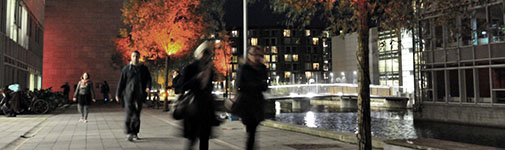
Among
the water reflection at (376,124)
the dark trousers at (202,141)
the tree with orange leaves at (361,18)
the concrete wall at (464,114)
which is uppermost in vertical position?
the tree with orange leaves at (361,18)

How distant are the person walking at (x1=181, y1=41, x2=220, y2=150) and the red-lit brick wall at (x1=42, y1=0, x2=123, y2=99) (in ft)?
134

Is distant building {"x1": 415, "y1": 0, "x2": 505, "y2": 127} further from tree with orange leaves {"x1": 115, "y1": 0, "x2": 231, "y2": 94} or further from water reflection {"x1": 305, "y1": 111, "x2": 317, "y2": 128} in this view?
tree with orange leaves {"x1": 115, "y1": 0, "x2": 231, "y2": 94}

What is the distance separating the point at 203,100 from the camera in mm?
5117

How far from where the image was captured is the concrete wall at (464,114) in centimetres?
1858

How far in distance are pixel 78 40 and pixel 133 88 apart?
38.7m

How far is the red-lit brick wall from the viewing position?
1673 inches

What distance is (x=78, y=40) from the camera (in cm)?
4322

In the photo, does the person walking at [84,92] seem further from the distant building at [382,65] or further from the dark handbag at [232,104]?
the distant building at [382,65]

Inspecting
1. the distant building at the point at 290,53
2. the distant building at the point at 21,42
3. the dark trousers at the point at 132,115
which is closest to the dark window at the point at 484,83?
the dark trousers at the point at 132,115

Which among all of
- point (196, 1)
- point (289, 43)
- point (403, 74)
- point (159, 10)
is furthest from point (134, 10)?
point (289, 43)

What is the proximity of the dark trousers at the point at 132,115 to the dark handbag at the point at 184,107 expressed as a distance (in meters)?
3.37

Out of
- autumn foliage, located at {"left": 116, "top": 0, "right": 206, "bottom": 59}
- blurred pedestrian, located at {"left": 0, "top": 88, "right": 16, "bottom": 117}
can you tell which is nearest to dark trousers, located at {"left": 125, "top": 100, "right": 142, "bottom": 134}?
blurred pedestrian, located at {"left": 0, "top": 88, "right": 16, "bottom": 117}

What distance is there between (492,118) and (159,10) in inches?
768

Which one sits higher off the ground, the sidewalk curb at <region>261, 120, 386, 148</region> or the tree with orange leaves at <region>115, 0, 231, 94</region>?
the tree with orange leaves at <region>115, 0, 231, 94</region>
